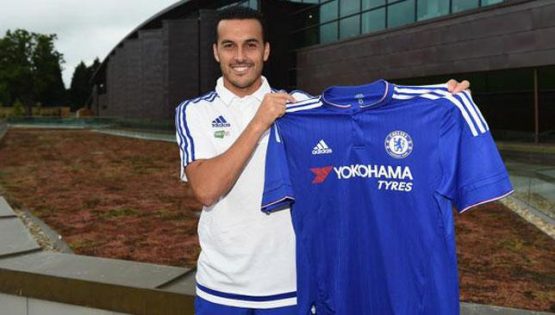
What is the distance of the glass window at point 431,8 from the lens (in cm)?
2396

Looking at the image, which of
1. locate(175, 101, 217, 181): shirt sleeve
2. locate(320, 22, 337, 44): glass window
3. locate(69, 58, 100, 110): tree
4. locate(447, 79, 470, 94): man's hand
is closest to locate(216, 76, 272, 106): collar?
locate(175, 101, 217, 181): shirt sleeve

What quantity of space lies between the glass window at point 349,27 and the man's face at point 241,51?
27595 mm

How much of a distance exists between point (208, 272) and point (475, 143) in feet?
4.59

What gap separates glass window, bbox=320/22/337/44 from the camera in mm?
30562

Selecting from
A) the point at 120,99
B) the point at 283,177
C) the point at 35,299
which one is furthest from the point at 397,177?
the point at 120,99

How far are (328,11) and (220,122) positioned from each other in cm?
3009

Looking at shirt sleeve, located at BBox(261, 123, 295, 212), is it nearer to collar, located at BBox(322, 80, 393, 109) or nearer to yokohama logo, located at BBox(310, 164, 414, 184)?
yokohama logo, located at BBox(310, 164, 414, 184)

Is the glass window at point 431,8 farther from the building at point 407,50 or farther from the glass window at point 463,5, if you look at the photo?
the glass window at point 463,5

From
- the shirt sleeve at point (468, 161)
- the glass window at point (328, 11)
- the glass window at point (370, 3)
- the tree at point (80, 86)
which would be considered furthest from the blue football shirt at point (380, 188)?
the tree at point (80, 86)

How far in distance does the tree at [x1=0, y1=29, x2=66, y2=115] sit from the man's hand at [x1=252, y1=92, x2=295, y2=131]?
86.6 metres

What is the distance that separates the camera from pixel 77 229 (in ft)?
26.6

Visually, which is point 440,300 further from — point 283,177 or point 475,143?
point 283,177

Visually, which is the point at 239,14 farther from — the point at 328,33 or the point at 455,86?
the point at 328,33

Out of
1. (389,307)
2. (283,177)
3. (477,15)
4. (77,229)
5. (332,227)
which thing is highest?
(477,15)
